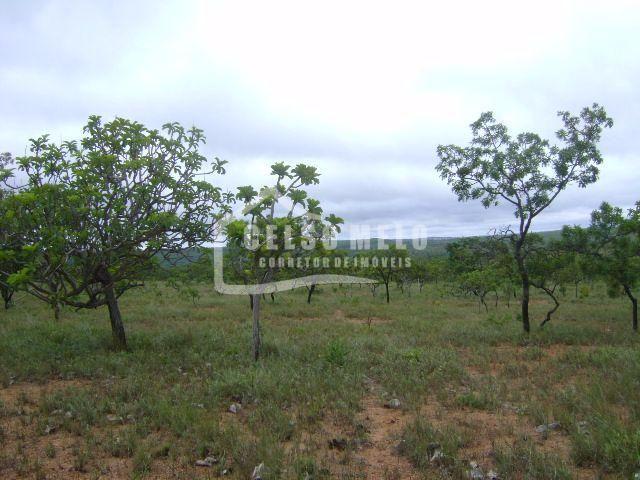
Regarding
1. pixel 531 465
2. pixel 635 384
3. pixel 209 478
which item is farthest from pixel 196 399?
pixel 635 384

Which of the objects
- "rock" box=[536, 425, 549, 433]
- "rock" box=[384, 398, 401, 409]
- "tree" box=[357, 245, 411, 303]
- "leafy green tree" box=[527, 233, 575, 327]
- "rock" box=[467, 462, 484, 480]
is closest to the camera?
"rock" box=[467, 462, 484, 480]

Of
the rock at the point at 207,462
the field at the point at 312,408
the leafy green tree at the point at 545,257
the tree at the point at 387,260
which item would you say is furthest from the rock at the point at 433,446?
the tree at the point at 387,260

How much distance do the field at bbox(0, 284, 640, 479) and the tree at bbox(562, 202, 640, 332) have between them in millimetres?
3691

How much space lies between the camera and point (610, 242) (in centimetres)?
1517

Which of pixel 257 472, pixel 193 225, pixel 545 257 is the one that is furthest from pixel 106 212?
pixel 545 257

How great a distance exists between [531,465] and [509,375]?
16.7 ft

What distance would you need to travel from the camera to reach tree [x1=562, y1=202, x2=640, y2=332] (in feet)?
48.3

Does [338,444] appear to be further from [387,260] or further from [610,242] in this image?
[387,260]

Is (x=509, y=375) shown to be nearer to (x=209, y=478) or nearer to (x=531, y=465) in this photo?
(x=531, y=465)

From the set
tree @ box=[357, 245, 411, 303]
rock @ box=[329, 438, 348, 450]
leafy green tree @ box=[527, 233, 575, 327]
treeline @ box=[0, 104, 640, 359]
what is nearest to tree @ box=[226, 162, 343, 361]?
treeline @ box=[0, 104, 640, 359]

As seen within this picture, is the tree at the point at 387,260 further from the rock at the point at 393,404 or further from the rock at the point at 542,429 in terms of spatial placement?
the rock at the point at 542,429

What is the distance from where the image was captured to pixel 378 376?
9398 mm

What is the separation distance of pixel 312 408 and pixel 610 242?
1451 cm

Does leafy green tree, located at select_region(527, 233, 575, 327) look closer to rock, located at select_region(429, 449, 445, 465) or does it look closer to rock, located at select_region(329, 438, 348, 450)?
rock, located at select_region(429, 449, 445, 465)
